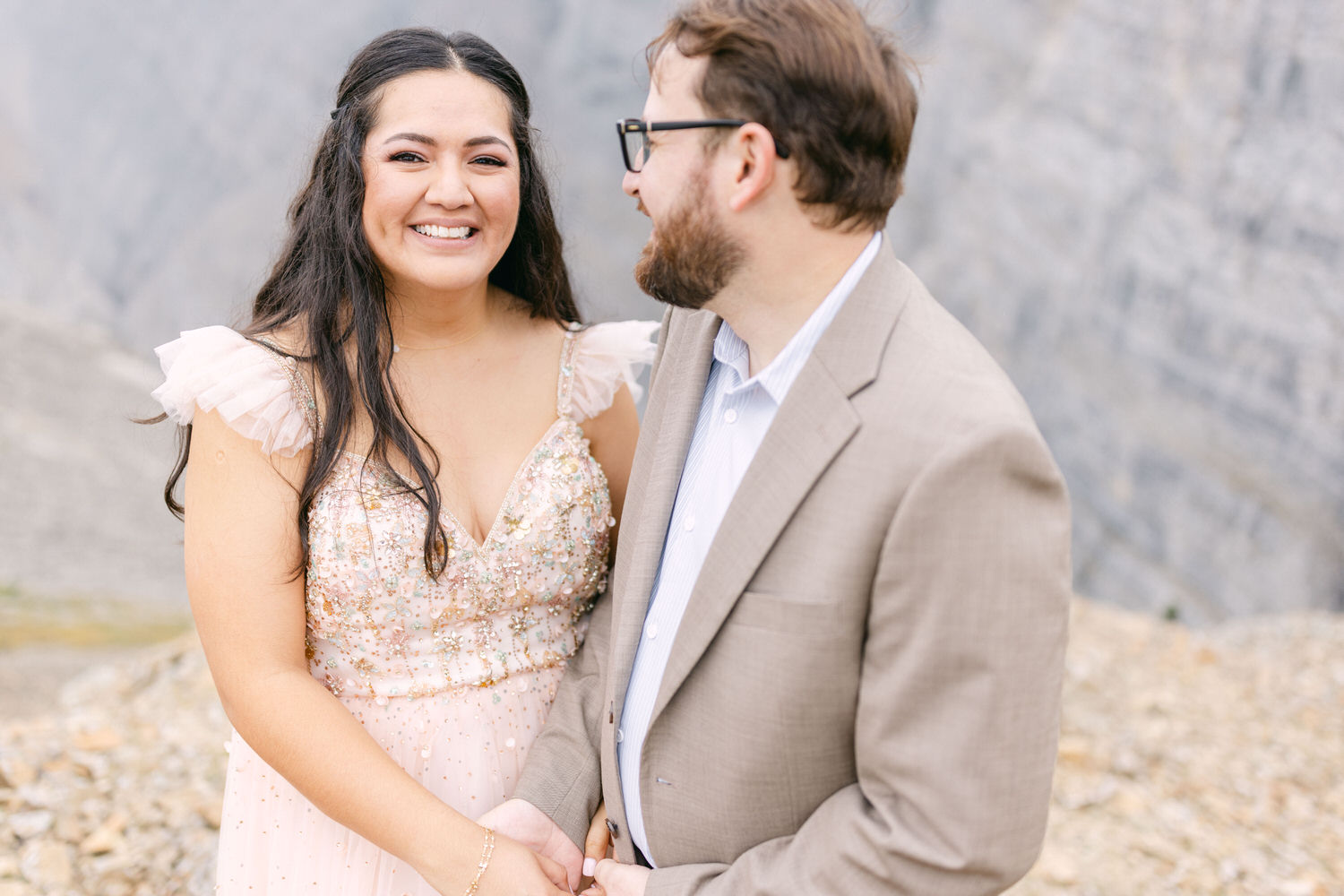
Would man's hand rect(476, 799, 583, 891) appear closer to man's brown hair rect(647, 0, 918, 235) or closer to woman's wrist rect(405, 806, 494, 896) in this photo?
woman's wrist rect(405, 806, 494, 896)

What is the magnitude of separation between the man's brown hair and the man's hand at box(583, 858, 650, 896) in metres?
1.14

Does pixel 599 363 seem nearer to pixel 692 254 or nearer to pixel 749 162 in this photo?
pixel 692 254

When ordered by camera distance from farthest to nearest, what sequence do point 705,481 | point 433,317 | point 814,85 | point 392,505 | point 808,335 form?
point 433,317
point 392,505
point 705,481
point 808,335
point 814,85

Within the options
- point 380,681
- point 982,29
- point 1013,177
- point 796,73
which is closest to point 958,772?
point 796,73

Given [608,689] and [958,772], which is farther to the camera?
[608,689]

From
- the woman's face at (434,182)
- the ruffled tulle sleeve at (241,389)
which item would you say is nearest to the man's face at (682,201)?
the woman's face at (434,182)

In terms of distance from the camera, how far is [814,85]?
1.44 metres

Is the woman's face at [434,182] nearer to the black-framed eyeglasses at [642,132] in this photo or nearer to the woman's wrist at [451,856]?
the black-framed eyeglasses at [642,132]

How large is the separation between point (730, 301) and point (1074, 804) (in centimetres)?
355

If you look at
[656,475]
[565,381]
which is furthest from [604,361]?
[656,475]

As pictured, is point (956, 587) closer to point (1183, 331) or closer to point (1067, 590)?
point (1067, 590)

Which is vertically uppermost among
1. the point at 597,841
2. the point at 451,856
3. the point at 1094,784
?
the point at 451,856

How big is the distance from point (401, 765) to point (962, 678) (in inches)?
47.8

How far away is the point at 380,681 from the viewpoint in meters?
2.03
